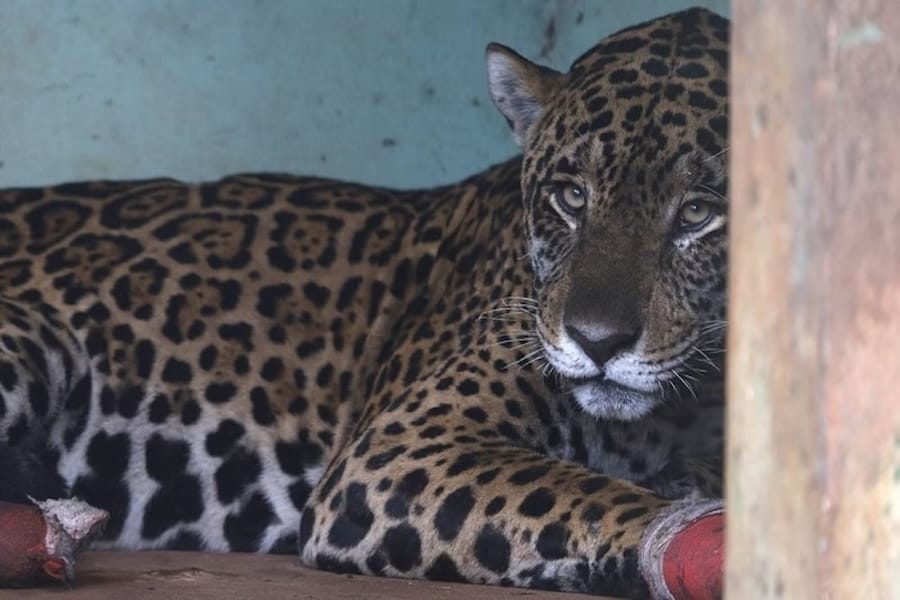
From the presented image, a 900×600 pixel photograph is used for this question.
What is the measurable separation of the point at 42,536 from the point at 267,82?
9.23ft

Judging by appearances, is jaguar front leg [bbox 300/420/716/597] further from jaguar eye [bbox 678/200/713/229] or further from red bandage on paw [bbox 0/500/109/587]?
red bandage on paw [bbox 0/500/109/587]

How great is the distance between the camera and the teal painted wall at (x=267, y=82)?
6.53 m

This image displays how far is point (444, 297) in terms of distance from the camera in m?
5.77

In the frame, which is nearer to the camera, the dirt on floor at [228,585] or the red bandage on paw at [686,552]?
the red bandage on paw at [686,552]

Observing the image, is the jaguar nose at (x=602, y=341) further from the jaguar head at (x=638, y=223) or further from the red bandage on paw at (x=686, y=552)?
the red bandage on paw at (x=686, y=552)

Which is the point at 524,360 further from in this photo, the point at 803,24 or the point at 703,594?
the point at 803,24

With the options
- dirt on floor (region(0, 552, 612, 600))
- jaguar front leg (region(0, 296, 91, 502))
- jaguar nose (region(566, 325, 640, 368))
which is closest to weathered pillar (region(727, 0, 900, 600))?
dirt on floor (region(0, 552, 612, 600))

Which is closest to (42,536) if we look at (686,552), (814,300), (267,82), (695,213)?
(686,552)

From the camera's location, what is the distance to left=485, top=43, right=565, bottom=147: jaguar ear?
547cm

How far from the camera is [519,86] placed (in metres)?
5.50

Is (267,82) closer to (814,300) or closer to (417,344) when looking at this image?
(417,344)

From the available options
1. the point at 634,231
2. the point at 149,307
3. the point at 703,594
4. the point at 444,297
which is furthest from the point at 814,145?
the point at 149,307

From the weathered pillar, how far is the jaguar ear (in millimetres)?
3053

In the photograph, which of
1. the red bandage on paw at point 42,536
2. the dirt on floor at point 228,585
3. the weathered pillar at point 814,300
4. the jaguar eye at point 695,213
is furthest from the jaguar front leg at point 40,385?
the weathered pillar at point 814,300
